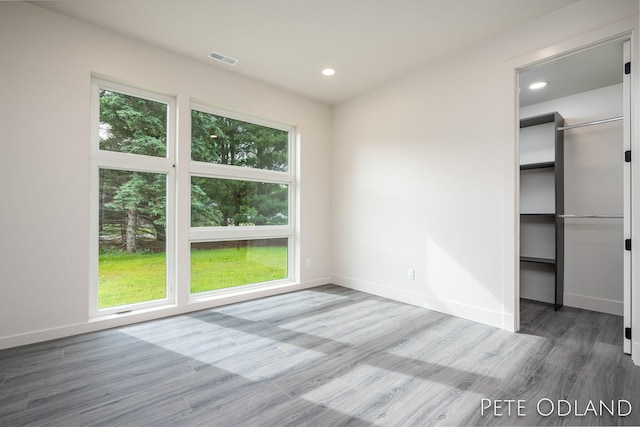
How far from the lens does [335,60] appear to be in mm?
3322

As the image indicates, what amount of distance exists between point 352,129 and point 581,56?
256 cm

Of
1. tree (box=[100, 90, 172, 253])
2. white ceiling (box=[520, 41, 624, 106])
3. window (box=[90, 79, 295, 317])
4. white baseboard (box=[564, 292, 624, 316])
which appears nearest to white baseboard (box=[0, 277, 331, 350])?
window (box=[90, 79, 295, 317])

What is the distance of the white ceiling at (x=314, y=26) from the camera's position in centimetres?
244

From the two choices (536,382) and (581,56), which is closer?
(536,382)

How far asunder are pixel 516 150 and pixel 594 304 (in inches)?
86.3

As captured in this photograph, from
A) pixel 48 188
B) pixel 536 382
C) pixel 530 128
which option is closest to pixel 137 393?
pixel 48 188

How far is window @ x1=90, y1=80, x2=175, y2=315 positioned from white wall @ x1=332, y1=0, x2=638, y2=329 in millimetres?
2447

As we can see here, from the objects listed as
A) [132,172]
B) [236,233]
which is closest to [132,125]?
[132,172]

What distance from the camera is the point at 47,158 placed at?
251 centimetres

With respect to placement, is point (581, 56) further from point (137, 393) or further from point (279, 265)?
point (137, 393)

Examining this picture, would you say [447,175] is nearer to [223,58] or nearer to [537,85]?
[537,85]

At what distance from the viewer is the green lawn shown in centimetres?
292

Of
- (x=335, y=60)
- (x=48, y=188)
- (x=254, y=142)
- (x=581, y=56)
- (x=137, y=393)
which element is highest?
(x=335, y=60)

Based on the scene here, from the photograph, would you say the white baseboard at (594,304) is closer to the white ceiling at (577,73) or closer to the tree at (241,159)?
the white ceiling at (577,73)
